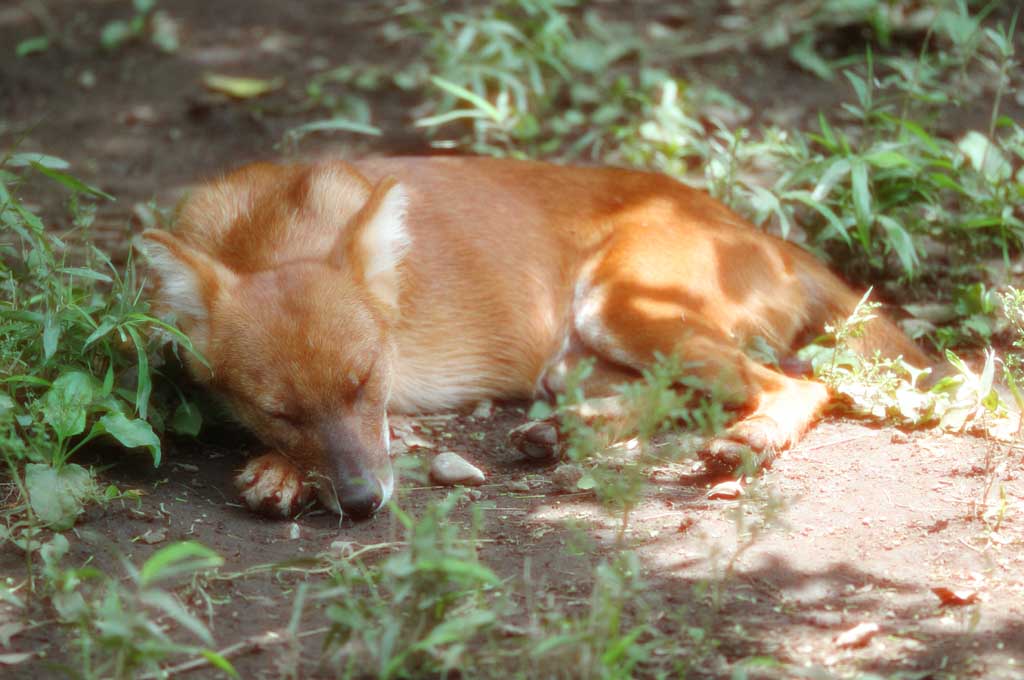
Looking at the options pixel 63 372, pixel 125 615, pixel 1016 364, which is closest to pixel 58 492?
pixel 63 372

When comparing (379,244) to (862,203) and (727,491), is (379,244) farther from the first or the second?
(862,203)

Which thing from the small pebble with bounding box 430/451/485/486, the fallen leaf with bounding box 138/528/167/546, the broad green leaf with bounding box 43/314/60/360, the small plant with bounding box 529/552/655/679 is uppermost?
the broad green leaf with bounding box 43/314/60/360

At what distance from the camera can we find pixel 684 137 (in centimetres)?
685

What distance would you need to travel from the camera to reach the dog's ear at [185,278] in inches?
177

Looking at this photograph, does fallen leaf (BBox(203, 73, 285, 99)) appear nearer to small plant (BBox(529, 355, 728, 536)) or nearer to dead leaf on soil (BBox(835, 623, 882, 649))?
small plant (BBox(529, 355, 728, 536))

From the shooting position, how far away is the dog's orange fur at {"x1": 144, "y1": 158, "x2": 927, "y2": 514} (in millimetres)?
4422

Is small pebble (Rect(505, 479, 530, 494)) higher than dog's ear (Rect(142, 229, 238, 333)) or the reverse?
the reverse

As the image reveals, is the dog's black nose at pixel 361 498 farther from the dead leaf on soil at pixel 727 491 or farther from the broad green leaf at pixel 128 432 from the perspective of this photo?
the dead leaf on soil at pixel 727 491

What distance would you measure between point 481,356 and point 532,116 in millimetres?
2369

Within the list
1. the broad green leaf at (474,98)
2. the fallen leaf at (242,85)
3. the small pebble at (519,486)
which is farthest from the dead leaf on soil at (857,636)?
the fallen leaf at (242,85)

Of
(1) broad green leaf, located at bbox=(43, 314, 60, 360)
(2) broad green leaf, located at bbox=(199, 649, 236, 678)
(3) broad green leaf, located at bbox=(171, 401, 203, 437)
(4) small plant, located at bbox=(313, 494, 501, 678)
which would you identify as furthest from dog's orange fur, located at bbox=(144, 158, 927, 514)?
(2) broad green leaf, located at bbox=(199, 649, 236, 678)

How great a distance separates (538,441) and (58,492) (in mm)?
1831

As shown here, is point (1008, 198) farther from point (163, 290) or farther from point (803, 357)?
point (163, 290)

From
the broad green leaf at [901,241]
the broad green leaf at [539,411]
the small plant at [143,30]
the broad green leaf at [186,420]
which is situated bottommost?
the broad green leaf at [539,411]
